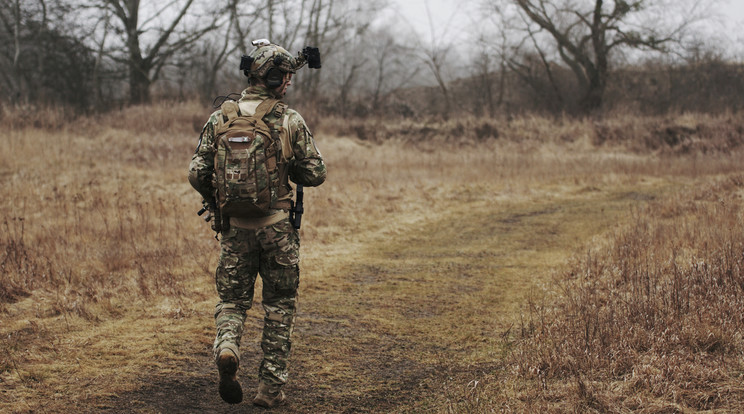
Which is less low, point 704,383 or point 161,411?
point 704,383

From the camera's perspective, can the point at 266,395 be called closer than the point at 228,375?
No

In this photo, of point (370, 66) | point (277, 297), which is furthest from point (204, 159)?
point (370, 66)

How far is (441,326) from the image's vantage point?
548 centimetres

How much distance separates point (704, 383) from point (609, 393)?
537 millimetres

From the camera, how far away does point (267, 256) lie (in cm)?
377

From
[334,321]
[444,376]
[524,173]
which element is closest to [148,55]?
[524,173]

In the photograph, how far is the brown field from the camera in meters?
3.82

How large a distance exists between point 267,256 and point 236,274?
0.70ft

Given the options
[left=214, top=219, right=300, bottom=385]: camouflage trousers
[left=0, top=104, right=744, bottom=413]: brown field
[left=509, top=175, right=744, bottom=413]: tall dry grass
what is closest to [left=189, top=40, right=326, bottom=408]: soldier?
[left=214, top=219, right=300, bottom=385]: camouflage trousers

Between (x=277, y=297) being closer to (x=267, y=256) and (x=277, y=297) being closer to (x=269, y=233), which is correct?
(x=267, y=256)

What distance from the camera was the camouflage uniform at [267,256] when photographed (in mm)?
3729

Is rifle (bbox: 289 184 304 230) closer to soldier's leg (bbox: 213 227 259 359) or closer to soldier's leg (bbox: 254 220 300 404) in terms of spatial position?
soldier's leg (bbox: 254 220 300 404)

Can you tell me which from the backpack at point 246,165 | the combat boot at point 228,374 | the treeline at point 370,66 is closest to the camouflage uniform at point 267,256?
the backpack at point 246,165

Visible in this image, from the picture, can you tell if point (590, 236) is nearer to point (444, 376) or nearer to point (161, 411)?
point (444, 376)
